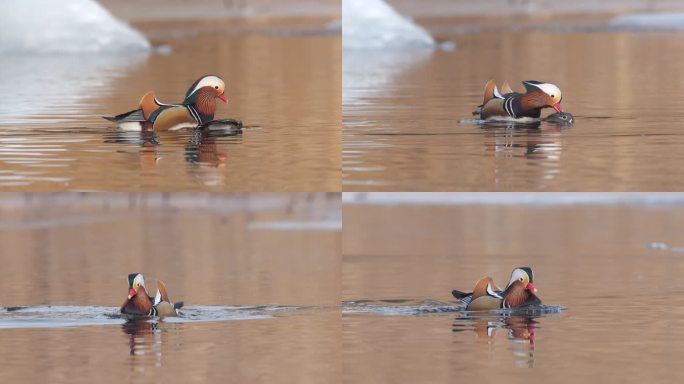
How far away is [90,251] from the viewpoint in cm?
2192

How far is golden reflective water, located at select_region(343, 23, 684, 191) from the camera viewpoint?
51.2ft

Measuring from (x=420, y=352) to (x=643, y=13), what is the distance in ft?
84.7

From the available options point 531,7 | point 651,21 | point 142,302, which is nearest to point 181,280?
point 142,302

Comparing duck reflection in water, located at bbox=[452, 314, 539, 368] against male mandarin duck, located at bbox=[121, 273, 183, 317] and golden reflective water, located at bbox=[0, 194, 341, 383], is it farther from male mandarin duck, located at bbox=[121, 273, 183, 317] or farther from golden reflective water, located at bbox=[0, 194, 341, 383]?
male mandarin duck, located at bbox=[121, 273, 183, 317]

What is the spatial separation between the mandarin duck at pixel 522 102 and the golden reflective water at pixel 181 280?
93.8 inches

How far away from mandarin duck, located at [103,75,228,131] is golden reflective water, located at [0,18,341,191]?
0.51ft

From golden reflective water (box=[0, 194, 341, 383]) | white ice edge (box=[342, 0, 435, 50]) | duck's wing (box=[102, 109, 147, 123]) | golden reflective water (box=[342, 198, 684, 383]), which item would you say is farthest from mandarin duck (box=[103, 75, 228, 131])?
white ice edge (box=[342, 0, 435, 50])

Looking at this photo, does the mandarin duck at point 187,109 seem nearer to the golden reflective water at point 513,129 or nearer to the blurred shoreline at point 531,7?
the golden reflective water at point 513,129

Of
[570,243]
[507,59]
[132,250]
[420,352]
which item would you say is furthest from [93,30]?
[420,352]

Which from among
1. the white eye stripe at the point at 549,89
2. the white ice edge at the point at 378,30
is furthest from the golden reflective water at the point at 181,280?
the white ice edge at the point at 378,30

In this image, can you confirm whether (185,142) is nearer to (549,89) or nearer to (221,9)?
(549,89)

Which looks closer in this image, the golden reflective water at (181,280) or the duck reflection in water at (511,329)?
the golden reflective water at (181,280)

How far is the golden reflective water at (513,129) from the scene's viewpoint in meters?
15.6

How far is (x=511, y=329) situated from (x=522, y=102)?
3.59m
